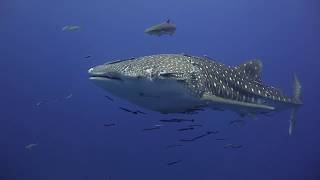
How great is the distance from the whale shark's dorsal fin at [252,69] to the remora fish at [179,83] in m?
0.10

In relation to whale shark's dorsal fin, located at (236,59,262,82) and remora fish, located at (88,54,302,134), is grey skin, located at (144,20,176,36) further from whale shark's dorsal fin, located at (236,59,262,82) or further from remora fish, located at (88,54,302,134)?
whale shark's dorsal fin, located at (236,59,262,82)

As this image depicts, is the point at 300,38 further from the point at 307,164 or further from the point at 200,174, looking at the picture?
the point at 200,174

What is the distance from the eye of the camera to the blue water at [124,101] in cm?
957

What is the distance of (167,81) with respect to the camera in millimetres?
4480

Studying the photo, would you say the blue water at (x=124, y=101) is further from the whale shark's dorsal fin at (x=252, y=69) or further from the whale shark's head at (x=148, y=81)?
the whale shark's head at (x=148, y=81)

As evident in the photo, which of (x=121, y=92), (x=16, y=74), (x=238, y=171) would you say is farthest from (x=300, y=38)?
(x=121, y=92)

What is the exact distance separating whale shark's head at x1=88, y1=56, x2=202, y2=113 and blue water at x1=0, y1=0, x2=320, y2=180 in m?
5.00

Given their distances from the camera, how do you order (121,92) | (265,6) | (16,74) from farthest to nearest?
(265,6) → (16,74) → (121,92)

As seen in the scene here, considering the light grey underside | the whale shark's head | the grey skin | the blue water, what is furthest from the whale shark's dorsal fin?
the blue water

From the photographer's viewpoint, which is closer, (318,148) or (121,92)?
(121,92)

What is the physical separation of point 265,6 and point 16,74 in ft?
19.5

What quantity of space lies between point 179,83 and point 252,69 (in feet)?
6.37

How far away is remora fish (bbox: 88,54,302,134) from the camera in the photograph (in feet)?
14.3

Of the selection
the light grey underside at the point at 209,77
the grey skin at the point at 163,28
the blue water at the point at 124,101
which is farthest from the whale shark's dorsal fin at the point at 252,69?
the blue water at the point at 124,101
